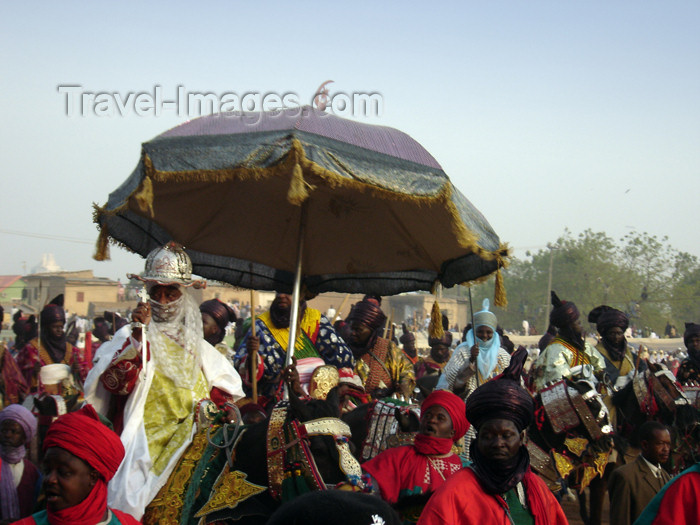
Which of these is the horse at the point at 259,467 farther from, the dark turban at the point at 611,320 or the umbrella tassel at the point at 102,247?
the dark turban at the point at 611,320

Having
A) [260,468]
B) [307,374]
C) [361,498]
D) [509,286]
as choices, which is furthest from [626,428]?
[509,286]

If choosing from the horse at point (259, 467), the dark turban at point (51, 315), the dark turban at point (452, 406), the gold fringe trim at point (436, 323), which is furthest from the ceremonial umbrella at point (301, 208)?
the dark turban at point (51, 315)

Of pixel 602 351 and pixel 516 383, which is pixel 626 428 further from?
pixel 516 383

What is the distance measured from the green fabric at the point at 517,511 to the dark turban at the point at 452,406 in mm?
1588

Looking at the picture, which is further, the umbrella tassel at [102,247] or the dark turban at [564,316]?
the dark turban at [564,316]

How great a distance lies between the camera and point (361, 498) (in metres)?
1.83

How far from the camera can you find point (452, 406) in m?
5.08

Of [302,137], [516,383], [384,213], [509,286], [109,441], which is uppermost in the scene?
[302,137]

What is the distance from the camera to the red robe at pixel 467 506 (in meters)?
3.22

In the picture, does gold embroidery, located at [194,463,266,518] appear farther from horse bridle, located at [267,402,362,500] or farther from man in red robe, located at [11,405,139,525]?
man in red robe, located at [11,405,139,525]

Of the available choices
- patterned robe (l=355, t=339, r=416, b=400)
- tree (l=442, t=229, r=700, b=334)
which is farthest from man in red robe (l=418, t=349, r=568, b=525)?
tree (l=442, t=229, r=700, b=334)

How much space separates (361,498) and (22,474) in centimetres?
555

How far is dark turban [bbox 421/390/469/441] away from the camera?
16.6 ft

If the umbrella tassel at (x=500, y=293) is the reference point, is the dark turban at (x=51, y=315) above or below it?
below
